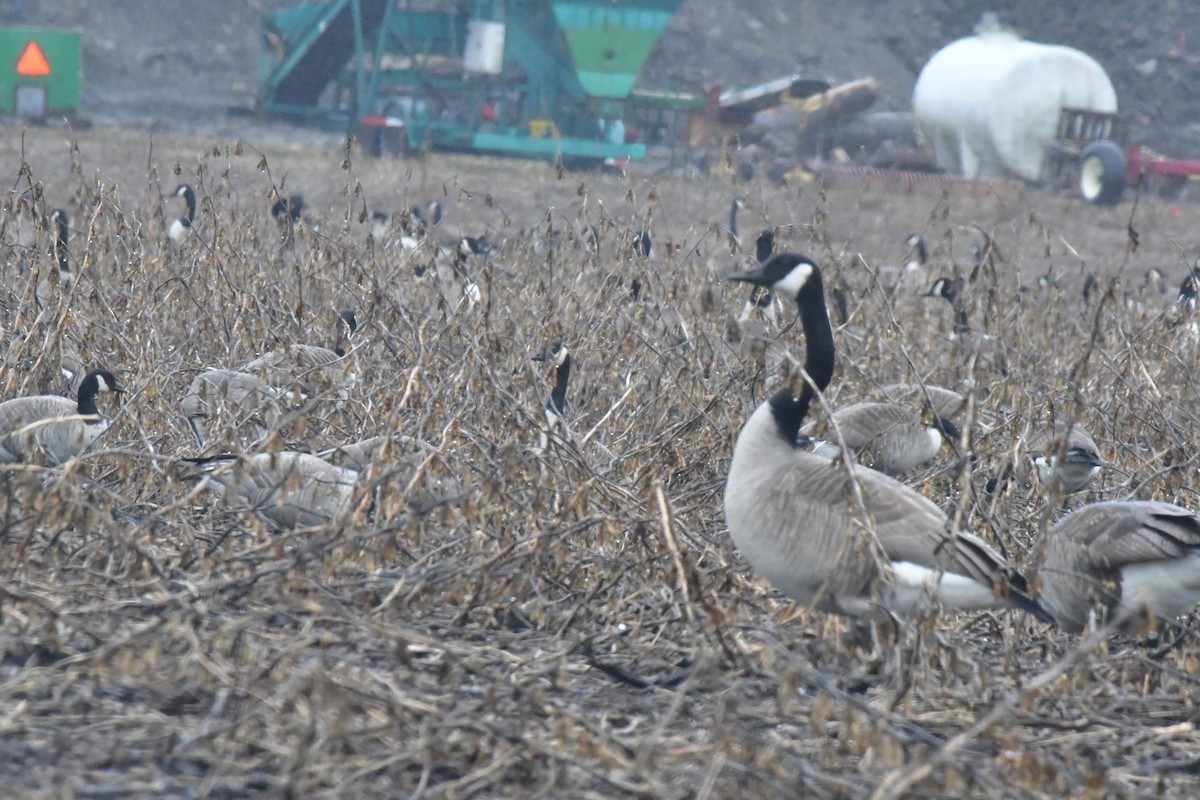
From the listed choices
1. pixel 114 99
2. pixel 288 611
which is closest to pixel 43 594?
pixel 288 611

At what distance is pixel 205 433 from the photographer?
610 centimetres

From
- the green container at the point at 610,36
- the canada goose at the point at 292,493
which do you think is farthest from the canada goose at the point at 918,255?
the green container at the point at 610,36

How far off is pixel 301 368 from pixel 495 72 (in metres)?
19.4

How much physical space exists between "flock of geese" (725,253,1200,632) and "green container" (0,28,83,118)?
22.1m

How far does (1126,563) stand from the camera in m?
4.60

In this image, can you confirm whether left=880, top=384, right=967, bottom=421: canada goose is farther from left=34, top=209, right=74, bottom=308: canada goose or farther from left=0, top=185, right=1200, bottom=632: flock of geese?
left=34, top=209, right=74, bottom=308: canada goose

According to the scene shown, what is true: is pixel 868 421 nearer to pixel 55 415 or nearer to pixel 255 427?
pixel 255 427

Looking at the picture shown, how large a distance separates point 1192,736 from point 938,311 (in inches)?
277

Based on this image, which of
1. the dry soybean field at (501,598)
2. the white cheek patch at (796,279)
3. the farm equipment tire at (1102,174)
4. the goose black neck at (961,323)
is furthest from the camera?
the farm equipment tire at (1102,174)

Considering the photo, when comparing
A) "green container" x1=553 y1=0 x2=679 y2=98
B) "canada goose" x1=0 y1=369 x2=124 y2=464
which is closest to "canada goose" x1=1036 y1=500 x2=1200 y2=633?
"canada goose" x1=0 y1=369 x2=124 y2=464

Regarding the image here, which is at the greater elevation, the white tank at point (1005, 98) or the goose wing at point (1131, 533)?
the white tank at point (1005, 98)

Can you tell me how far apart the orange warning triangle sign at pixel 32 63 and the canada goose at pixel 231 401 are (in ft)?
63.8

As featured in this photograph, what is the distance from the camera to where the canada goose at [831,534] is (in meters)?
4.12

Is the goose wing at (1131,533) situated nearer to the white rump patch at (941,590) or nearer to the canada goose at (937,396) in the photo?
the white rump patch at (941,590)
